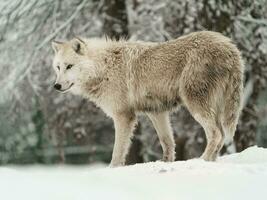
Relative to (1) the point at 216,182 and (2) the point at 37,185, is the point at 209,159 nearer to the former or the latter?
(1) the point at 216,182

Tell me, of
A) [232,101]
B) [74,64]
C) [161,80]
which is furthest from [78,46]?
[232,101]

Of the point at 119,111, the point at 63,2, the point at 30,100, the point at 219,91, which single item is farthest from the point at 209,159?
the point at 30,100

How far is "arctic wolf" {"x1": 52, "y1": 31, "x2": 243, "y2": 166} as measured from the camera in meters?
7.81

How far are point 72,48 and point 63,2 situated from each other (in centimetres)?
517

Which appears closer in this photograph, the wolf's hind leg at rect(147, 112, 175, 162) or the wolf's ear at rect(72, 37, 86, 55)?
Answer: the wolf's hind leg at rect(147, 112, 175, 162)

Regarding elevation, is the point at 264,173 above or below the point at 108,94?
below

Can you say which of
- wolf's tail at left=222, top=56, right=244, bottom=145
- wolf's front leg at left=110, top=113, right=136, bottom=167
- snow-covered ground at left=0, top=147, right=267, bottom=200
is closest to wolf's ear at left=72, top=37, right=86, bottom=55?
wolf's front leg at left=110, top=113, right=136, bottom=167

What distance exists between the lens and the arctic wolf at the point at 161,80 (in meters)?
7.81

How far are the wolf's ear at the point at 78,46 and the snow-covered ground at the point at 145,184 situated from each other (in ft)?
9.40

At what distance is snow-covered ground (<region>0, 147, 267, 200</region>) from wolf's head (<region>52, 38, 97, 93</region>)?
264 centimetres

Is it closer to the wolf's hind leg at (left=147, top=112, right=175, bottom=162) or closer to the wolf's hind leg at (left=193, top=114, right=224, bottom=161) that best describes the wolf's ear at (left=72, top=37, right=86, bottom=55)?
the wolf's hind leg at (left=147, top=112, right=175, bottom=162)

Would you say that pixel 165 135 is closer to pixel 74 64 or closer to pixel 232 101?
pixel 232 101

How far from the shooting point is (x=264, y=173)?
5.94 m

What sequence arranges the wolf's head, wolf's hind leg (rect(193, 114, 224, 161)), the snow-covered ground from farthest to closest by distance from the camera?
the wolf's head → wolf's hind leg (rect(193, 114, 224, 161)) → the snow-covered ground
